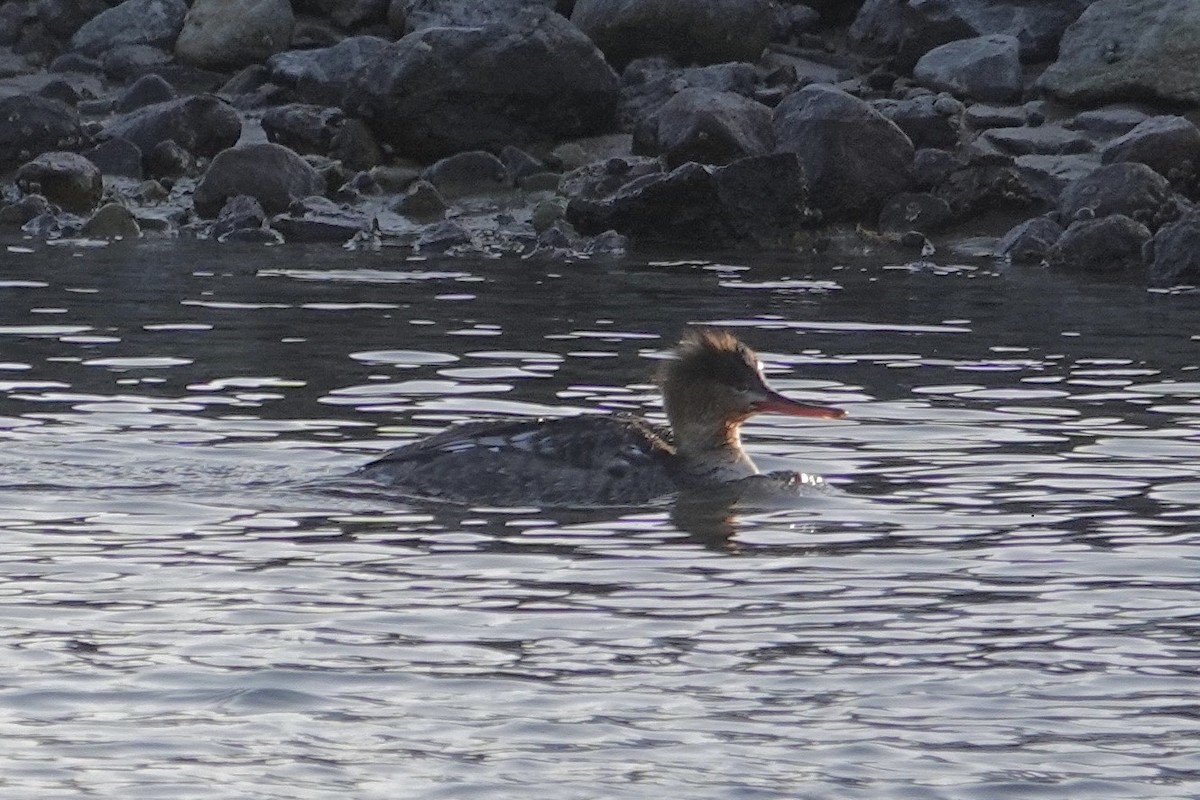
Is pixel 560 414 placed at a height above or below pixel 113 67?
below

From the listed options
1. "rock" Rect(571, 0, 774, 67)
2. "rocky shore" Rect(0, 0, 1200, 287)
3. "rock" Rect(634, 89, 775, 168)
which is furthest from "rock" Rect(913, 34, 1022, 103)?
"rock" Rect(634, 89, 775, 168)

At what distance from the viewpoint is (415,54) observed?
998 inches

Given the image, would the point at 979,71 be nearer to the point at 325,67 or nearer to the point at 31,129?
the point at 325,67

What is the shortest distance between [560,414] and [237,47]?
16.2 meters

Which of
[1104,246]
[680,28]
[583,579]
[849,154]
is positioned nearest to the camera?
[583,579]

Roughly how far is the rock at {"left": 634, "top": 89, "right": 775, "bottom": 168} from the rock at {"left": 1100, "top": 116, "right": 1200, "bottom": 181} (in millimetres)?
3427

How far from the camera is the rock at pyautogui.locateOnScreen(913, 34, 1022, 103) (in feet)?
84.7

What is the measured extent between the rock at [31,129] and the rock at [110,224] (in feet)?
8.01

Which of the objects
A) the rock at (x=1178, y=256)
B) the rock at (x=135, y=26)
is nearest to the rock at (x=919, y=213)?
the rock at (x=1178, y=256)

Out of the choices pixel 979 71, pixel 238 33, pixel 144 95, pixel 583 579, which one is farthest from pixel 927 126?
pixel 583 579

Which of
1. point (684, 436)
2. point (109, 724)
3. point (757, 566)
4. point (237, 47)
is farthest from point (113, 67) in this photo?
point (109, 724)

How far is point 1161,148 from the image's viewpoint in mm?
23234

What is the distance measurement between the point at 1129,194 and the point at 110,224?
970 centimetres

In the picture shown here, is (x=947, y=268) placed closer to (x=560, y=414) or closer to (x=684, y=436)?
(x=560, y=414)
